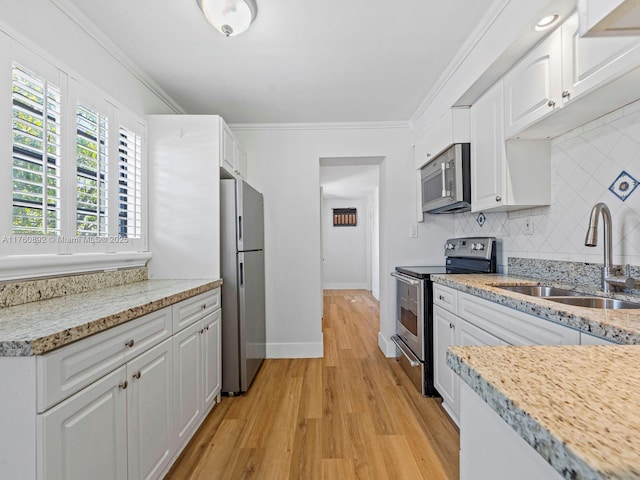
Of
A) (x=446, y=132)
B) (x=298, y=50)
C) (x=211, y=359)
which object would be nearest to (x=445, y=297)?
(x=446, y=132)

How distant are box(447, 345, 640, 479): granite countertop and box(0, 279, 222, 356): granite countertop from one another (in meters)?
1.07

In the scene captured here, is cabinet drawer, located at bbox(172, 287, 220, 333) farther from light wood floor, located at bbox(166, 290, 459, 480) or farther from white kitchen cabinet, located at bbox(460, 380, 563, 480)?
white kitchen cabinet, located at bbox(460, 380, 563, 480)

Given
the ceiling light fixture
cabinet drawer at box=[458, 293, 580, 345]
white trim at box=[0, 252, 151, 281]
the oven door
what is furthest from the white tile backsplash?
white trim at box=[0, 252, 151, 281]

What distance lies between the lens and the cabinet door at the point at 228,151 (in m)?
2.38

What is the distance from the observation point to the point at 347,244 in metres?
7.47

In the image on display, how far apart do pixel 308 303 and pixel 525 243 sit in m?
1.95

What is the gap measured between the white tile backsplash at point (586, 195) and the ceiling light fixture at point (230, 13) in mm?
1874

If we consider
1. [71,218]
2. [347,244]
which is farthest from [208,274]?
[347,244]

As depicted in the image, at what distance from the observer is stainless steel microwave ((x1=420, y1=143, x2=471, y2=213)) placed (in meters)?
2.24

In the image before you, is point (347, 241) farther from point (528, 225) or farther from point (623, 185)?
point (623, 185)

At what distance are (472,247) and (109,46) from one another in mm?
2882

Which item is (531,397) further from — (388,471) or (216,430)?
(216,430)

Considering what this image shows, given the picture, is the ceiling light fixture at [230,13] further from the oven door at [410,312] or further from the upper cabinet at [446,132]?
the oven door at [410,312]

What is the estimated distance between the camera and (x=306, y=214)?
3.15m
